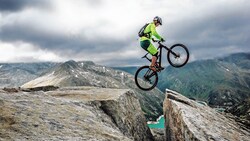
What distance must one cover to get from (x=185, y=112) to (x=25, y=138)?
14746mm

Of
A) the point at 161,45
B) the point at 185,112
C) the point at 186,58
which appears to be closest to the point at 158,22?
the point at 161,45

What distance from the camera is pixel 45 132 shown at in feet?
50.9

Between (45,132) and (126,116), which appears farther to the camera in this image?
(126,116)

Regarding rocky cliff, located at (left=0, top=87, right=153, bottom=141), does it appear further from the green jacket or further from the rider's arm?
the rider's arm

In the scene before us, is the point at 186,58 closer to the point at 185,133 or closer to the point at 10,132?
the point at 185,133

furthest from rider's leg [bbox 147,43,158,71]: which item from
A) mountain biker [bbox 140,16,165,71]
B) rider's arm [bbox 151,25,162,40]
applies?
rider's arm [bbox 151,25,162,40]

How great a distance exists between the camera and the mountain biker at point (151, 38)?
73.5 feet

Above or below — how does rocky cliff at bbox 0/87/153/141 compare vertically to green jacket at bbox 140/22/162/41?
below

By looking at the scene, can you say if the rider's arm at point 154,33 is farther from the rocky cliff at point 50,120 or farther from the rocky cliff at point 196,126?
the rocky cliff at point 50,120

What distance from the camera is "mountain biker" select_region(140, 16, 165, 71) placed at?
73.5ft

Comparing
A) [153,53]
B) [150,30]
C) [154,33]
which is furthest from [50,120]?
[153,53]

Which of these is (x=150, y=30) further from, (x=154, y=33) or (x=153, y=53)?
(x=153, y=53)

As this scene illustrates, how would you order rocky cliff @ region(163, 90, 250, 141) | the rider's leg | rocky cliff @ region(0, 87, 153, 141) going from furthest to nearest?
the rider's leg
rocky cliff @ region(163, 90, 250, 141)
rocky cliff @ region(0, 87, 153, 141)

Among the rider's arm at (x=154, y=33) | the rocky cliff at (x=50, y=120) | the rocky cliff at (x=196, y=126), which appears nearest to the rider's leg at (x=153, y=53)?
the rider's arm at (x=154, y=33)
